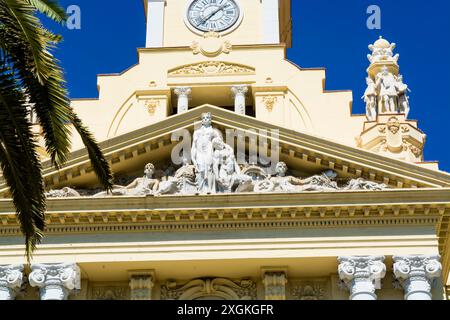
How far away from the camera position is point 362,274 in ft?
76.6

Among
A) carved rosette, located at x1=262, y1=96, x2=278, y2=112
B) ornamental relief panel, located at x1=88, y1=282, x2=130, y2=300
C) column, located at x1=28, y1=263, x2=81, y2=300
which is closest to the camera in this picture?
column, located at x1=28, y1=263, x2=81, y2=300

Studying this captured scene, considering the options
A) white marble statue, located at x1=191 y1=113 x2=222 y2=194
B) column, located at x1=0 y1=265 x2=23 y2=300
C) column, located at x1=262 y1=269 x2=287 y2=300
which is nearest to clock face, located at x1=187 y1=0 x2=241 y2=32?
white marble statue, located at x1=191 y1=113 x2=222 y2=194

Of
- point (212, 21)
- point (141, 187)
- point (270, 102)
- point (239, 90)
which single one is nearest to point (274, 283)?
point (141, 187)

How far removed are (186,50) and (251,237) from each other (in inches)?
406

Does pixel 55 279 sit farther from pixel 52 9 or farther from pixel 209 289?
pixel 52 9

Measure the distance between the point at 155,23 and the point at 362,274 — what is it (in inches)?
574

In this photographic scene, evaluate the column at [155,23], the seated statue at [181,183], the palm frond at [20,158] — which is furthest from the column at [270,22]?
the palm frond at [20,158]

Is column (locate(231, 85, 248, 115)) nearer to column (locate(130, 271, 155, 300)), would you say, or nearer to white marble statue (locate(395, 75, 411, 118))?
white marble statue (locate(395, 75, 411, 118))

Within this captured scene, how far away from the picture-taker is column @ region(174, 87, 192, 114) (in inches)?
1223

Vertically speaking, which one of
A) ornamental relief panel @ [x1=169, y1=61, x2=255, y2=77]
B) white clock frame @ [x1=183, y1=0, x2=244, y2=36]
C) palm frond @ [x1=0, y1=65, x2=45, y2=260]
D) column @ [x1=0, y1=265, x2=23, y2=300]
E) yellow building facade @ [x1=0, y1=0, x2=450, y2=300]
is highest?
white clock frame @ [x1=183, y1=0, x2=244, y2=36]

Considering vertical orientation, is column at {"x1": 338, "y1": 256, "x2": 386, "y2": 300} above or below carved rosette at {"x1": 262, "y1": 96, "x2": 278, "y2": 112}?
below

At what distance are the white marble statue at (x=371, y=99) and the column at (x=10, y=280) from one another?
38.6 ft

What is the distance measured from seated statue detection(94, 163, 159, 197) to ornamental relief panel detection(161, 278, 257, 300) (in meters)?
2.39

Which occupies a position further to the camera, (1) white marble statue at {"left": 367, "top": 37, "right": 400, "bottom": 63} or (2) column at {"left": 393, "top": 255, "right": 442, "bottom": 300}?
(1) white marble statue at {"left": 367, "top": 37, "right": 400, "bottom": 63}
